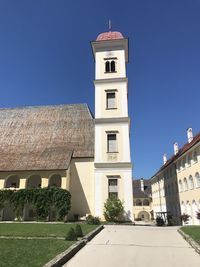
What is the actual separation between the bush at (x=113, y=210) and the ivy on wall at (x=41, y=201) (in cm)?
365

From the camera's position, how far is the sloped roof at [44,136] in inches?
1124

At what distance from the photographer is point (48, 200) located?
83.4 feet

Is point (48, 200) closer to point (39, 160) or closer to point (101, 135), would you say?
point (39, 160)

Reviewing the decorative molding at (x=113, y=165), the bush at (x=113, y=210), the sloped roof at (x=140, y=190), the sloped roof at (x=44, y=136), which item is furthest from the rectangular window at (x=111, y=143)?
the sloped roof at (x=140, y=190)

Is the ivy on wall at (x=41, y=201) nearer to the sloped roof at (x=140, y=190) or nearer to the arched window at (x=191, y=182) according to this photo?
the arched window at (x=191, y=182)

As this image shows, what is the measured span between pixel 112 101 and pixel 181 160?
15700 mm

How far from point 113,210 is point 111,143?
720cm

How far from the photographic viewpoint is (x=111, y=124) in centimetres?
2931

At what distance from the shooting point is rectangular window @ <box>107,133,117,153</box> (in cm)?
2853

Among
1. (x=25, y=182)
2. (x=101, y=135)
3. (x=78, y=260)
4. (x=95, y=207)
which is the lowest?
(x=78, y=260)

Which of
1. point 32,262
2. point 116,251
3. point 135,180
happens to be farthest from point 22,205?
point 135,180

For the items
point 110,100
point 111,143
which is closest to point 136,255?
point 111,143

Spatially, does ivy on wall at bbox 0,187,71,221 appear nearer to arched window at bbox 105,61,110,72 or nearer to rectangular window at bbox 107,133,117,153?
rectangular window at bbox 107,133,117,153

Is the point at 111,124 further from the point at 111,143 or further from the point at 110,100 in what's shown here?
the point at 110,100
